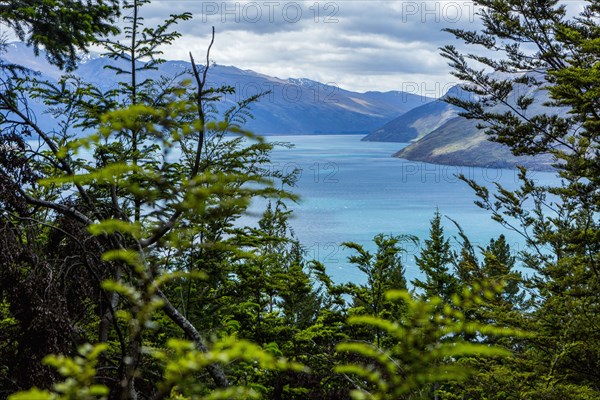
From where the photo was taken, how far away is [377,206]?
8556 centimetres

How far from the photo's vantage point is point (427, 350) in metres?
1.75

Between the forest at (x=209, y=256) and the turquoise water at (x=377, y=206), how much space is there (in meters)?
26.4

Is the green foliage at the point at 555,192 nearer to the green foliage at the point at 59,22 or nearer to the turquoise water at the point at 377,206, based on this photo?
the green foliage at the point at 59,22

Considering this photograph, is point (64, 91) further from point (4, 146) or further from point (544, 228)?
point (544, 228)

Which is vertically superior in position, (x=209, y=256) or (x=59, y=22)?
(x=59, y=22)

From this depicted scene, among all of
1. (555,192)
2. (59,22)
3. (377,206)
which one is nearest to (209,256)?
(59,22)

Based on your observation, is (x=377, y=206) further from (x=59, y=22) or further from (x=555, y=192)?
(x=59, y=22)

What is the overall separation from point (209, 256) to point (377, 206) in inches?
3149

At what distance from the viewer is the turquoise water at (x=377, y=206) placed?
193ft

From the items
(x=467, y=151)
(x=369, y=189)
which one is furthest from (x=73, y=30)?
(x=467, y=151)

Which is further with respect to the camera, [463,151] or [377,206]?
[463,151]

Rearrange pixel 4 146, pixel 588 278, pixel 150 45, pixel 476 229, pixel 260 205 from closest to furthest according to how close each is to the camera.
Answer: pixel 4 146
pixel 588 278
pixel 150 45
pixel 260 205
pixel 476 229

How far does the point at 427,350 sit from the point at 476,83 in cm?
988

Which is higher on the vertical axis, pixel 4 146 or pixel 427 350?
pixel 4 146
